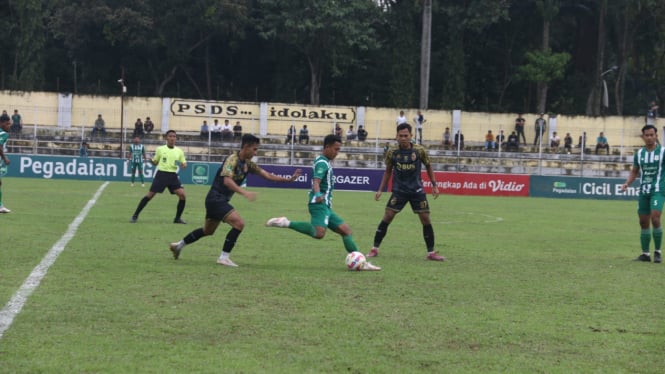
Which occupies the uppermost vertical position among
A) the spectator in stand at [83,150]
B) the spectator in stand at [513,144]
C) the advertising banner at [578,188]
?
the spectator in stand at [513,144]

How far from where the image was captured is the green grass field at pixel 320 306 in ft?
20.6

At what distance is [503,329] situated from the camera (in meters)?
7.52

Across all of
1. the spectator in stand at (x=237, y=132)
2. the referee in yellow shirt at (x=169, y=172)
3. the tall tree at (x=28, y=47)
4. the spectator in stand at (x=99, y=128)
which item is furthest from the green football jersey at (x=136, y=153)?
the tall tree at (x=28, y=47)

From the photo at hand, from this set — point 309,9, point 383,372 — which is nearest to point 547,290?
point 383,372

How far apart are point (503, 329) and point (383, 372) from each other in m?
1.89

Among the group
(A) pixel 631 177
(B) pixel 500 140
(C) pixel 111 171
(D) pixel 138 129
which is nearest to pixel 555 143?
(B) pixel 500 140

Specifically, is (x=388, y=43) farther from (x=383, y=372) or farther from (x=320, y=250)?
(x=383, y=372)

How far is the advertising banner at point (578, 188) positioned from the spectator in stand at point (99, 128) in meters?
20.5

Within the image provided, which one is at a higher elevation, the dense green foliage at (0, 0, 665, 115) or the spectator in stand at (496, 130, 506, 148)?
the dense green foliage at (0, 0, 665, 115)

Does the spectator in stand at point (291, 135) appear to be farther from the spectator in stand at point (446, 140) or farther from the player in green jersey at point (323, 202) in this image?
the player in green jersey at point (323, 202)

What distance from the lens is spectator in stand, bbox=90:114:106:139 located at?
44.0 meters

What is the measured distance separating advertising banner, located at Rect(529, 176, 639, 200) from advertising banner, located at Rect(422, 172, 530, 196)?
569 millimetres

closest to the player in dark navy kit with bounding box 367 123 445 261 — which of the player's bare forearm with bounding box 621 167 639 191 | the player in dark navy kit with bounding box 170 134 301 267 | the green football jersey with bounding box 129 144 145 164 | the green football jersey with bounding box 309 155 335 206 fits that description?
the green football jersey with bounding box 309 155 335 206

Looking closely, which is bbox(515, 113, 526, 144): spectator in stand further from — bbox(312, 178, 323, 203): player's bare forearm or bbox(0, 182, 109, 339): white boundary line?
bbox(312, 178, 323, 203): player's bare forearm
